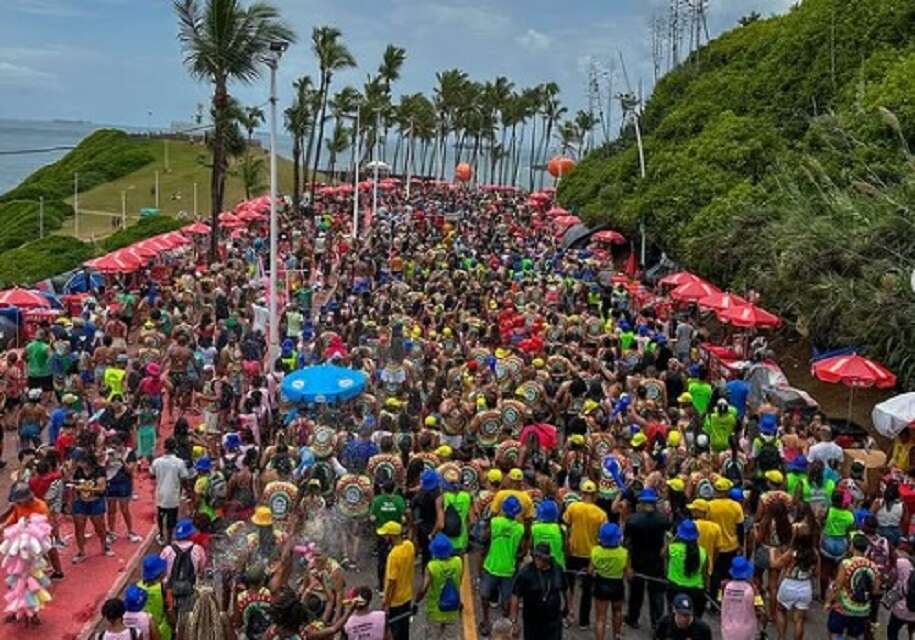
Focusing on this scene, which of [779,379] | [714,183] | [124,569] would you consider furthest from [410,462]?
[714,183]

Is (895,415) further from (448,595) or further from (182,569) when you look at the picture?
(182,569)

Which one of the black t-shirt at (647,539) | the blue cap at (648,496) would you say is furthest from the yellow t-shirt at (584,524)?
the blue cap at (648,496)

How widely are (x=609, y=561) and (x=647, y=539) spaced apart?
558 millimetres

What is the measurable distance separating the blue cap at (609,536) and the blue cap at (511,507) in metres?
0.80

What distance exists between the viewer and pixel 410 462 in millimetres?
10422

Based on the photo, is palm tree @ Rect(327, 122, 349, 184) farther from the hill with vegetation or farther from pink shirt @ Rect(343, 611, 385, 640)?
pink shirt @ Rect(343, 611, 385, 640)

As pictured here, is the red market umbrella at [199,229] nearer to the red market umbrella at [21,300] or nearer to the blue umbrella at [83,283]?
the blue umbrella at [83,283]

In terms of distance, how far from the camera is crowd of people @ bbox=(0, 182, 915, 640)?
26.9 ft

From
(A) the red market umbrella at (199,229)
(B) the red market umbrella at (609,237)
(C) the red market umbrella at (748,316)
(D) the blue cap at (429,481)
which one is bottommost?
(D) the blue cap at (429,481)

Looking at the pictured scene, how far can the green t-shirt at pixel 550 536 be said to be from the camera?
8.65 m

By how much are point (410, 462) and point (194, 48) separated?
19.2 meters

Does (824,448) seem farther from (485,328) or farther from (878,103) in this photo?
(878,103)

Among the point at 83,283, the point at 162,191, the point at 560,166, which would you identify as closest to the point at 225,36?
the point at 83,283

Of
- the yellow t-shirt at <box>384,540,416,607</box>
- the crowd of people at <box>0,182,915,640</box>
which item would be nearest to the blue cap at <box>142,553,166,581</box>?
the crowd of people at <box>0,182,915,640</box>
